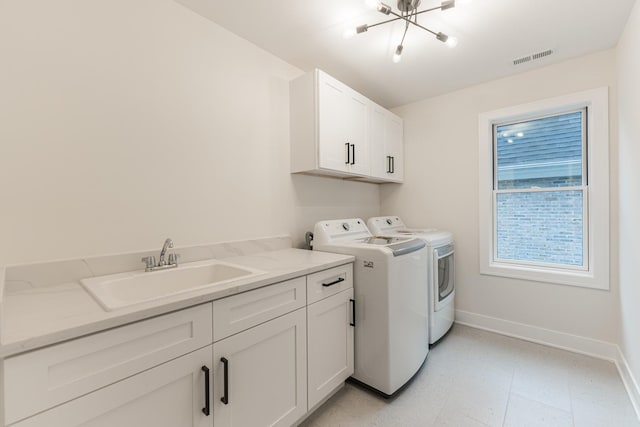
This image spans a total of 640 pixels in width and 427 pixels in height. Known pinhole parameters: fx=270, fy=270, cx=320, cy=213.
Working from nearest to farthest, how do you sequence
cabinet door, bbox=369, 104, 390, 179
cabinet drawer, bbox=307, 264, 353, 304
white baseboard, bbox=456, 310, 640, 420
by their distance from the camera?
cabinet drawer, bbox=307, 264, 353, 304 → white baseboard, bbox=456, 310, 640, 420 → cabinet door, bbox=369, 104, 390, 179

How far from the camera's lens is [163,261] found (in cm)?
145

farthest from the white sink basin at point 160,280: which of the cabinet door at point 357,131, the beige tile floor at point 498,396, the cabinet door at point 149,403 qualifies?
the cabinet door at point 357,131

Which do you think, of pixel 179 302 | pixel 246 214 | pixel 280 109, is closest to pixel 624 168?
pixel 280 109

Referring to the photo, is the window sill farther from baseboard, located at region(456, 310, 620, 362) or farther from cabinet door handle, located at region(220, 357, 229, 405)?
cabinet door handle, located at region(220, 357, 229, 405)

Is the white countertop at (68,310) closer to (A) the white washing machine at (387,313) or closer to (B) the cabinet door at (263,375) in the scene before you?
(B) the cabinet door at (263,375)

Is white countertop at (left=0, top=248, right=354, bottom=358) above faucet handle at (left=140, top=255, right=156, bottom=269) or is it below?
below

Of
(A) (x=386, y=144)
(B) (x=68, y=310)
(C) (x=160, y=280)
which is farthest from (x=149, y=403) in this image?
(A) (x=386, y=144)

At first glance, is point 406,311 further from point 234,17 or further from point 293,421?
point 234,17

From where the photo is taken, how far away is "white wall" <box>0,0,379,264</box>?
1149 millimetres

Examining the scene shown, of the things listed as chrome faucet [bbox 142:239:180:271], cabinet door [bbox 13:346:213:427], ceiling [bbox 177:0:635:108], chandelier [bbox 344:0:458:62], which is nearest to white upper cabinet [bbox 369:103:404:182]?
ceiling [bbox 177:0:635:108]

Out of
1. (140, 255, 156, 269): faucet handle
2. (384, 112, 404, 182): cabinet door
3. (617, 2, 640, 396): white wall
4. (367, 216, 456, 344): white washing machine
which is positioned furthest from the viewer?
(384, 112, 404, 182): cabinet door

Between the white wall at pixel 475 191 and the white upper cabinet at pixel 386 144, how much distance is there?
16 centimetres

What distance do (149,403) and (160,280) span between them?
63cm

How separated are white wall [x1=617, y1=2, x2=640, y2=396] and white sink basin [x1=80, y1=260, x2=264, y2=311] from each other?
2.25 meters
